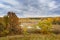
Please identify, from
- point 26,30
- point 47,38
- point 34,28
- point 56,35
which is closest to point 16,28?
point 26,30

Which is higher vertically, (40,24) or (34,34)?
(40,24)

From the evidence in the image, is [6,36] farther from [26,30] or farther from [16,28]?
[26,30]

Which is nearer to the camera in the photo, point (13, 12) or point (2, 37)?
point (2, 37)

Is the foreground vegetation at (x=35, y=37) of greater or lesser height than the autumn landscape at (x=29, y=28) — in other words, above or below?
below

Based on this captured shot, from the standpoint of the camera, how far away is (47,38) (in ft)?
11.7

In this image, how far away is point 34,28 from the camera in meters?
3.66

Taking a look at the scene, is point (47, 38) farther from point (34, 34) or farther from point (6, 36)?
point (6, 36)

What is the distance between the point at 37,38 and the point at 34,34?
5.6 inches

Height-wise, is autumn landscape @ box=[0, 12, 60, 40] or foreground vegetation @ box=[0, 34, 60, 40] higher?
autumn landscape @ box=[0, 12, 60, 40]

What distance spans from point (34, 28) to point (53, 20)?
0.61 meters

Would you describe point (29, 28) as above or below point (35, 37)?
above

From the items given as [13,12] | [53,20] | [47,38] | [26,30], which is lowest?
[47,38]

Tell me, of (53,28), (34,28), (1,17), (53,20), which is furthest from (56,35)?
(1,17)

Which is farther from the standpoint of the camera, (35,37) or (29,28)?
(29,28)
